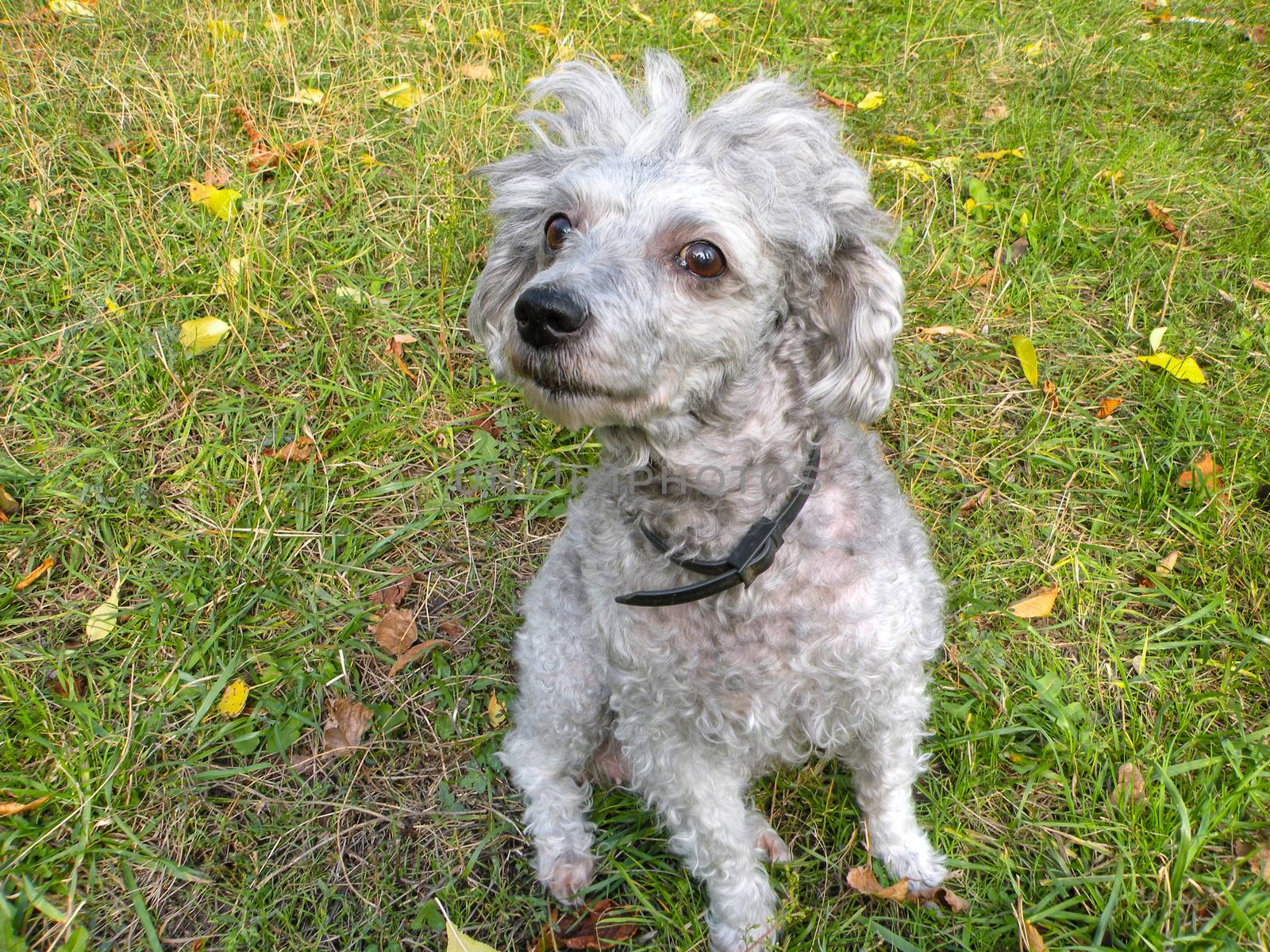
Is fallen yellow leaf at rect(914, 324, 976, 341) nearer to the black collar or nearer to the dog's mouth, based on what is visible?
the black collar

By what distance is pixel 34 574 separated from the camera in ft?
11.9

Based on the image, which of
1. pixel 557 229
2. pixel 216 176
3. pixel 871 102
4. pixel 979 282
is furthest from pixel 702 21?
pixel 557 229

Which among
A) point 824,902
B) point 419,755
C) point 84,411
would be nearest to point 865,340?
point 824,902

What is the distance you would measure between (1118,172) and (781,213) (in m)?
3.81

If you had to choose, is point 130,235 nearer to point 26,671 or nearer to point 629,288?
point 26,671

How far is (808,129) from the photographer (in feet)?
7.91

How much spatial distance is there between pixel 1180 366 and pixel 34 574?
525 cm

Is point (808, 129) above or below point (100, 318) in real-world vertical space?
above

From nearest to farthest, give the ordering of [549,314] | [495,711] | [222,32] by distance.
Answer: [549,314]
[495,711]
[222,32]

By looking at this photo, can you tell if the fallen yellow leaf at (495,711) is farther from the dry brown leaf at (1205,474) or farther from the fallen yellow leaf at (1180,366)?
the fallen yellow leaf at (1180,366)

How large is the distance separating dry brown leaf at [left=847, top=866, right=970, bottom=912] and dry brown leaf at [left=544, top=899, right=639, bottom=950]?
31.1 inches

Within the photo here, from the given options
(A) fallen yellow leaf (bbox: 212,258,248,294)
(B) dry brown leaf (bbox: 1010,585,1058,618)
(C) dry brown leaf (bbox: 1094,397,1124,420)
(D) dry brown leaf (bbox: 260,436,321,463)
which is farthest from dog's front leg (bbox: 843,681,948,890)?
(A) fallen yellow leaf (bbox: 212,258,248,294)

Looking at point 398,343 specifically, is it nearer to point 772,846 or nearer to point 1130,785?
point 772,846

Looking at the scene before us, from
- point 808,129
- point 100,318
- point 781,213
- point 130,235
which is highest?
point 808,129
